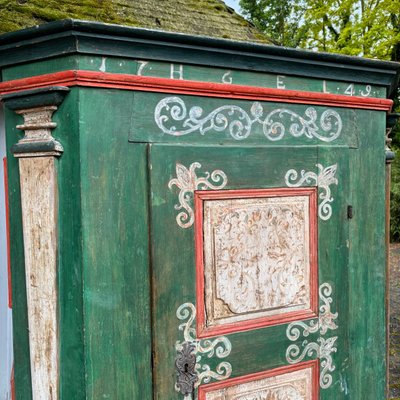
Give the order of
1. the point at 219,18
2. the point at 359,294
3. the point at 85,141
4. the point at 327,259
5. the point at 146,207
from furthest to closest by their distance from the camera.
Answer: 1. the point at 219,18
2. the point at 359,294
3. the point at 327,259
4. the point at 146,207
5. the point at 85,141

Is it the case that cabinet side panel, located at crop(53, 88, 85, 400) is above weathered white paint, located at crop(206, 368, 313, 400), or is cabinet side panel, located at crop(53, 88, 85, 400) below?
above

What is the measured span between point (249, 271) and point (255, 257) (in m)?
0.07

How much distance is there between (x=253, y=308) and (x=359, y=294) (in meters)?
0.71

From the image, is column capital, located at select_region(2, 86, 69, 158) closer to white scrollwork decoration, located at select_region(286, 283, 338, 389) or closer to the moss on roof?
the moss on roof

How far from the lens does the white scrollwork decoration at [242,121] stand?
7.44ft

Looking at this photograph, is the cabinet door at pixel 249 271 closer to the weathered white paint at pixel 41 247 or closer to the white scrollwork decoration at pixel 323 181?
the white scrollwork decoration at pixel 323 181

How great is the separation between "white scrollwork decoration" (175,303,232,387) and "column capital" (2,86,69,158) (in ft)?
2.76

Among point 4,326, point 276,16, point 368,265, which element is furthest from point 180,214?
point 276,16

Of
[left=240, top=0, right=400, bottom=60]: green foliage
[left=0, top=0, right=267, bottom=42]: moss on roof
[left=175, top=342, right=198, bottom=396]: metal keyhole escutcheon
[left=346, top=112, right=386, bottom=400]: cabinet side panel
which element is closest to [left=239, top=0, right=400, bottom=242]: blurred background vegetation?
[left=240, top=0, right=400, bottom=60]: green foliage

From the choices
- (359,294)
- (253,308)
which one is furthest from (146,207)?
(359,294)

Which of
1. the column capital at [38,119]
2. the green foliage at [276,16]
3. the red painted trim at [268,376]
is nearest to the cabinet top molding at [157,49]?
the column capital at [38,119]

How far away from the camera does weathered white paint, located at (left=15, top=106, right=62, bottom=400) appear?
212 centimetres

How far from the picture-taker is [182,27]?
3.96 meters

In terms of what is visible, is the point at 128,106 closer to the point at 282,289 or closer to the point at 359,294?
the point at 282,289
